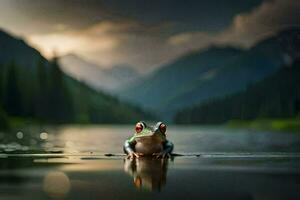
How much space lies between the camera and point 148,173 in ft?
78.4

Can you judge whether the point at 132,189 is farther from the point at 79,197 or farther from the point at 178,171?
the point at 178,171

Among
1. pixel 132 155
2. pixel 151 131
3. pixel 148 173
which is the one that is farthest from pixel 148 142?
pixel 148 173

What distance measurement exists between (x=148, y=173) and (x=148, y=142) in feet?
32.0

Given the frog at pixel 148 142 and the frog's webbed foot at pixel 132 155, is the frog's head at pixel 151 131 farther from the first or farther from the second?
the frog's webbed foot at pixel 132 155

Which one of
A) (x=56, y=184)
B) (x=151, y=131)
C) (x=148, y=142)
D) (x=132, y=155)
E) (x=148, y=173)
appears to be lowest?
(x=56, y=184)

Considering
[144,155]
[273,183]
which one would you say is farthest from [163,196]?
[144,155]

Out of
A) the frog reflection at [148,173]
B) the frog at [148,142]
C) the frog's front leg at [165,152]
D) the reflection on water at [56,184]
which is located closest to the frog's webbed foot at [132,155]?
A: the frog at [148,142]

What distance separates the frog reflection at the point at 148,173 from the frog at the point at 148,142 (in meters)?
1.36

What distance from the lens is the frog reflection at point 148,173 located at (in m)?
19.4

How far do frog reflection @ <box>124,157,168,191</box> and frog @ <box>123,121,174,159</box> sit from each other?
136 centimetres

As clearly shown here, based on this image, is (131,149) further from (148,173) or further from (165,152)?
(148,173)

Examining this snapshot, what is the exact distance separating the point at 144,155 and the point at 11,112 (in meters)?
163

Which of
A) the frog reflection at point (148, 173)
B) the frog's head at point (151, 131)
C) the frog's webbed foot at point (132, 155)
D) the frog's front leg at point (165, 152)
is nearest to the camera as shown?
the frog reflection at point (148, 173)

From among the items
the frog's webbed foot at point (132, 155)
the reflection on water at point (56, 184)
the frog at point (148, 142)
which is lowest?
the reflection on water at point (56, 184)
